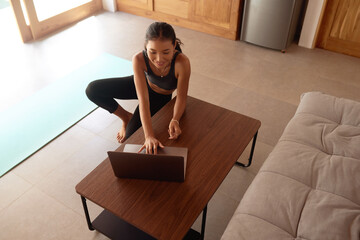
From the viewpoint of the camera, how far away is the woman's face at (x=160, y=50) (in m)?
1.58

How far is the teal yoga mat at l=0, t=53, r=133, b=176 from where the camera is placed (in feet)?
7.51

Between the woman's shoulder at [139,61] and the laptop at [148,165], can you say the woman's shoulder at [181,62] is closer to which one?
the woman's shoulder at [139,61]

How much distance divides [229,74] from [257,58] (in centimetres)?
45

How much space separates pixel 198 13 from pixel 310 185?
268 centimetres

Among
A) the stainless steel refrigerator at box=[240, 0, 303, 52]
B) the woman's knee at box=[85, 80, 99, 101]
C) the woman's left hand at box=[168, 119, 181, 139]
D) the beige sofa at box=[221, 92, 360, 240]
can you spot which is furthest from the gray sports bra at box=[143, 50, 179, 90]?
the stainless steel refrigerator at box=[240, 0, 303, 52]

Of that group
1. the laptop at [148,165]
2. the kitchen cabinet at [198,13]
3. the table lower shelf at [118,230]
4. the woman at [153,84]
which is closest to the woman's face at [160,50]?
the woman at [153,84]

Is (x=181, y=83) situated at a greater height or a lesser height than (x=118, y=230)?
greater

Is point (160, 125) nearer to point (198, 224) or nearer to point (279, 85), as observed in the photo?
point (198, 224)

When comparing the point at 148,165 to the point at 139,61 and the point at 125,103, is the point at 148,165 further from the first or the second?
the point at 125,103

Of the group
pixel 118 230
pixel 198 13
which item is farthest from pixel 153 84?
pixel 198 13

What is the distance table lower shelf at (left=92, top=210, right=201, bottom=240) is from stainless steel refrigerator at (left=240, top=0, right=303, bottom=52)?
2.33 metres

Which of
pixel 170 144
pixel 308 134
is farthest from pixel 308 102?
pixel 170 144

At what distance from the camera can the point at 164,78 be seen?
6.22ft

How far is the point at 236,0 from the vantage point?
11.1 feet
